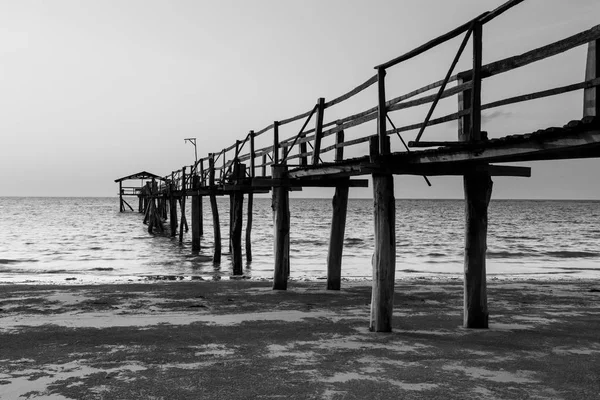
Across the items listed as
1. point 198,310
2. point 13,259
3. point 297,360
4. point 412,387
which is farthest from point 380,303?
point 13,259

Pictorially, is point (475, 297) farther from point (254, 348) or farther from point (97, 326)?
point (97, 326)

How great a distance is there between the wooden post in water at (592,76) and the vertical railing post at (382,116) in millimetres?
3400

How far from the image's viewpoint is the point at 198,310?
1007 centimetres

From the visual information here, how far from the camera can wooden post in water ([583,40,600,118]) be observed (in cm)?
448

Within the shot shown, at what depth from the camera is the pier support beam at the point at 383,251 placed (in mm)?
7980

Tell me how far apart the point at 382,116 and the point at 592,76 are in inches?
145

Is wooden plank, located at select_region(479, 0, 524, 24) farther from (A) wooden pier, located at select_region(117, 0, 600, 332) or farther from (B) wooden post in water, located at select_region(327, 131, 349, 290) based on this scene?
(B) wooden post in water, located at select_region(327, 131, 349, 290)

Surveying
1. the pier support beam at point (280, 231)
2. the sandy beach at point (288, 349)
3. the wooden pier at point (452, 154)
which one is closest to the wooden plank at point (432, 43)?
the wooden pier at point (452, 154)

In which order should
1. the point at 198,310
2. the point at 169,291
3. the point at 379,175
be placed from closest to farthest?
the point at 379,175 → the point at 198,310 → the point at 169,291

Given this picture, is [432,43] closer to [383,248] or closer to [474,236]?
[474,236]

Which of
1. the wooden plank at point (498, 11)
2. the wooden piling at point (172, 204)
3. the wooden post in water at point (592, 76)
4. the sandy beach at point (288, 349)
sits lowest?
the sandy beach at point (288, 349)

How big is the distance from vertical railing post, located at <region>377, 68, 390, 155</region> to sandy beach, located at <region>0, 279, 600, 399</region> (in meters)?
2.50

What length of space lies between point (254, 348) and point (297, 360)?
77 centimetres

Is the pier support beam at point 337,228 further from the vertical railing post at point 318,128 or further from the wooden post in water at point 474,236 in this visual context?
the wooden post in water at point 474,236
